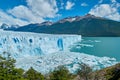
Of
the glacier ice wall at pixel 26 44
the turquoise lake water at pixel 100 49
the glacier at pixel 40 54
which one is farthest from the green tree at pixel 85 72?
the turquoise lake water at pixel 100 49

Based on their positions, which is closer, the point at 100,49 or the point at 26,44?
the point at 26,44

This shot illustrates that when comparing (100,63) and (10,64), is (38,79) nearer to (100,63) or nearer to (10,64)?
(10,64)

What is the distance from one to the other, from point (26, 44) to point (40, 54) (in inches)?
154

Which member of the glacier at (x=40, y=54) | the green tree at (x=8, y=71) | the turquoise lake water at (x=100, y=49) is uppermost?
the green tree at (x=8, y=71)

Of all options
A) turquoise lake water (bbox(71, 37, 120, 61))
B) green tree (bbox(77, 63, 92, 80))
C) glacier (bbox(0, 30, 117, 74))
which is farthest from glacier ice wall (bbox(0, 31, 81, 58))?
green tree (bbox(77, 63, 92, 80))

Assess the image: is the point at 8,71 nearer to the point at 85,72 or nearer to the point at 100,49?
the point at 85,72

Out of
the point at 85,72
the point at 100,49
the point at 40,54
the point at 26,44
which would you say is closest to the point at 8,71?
the point at 85,72

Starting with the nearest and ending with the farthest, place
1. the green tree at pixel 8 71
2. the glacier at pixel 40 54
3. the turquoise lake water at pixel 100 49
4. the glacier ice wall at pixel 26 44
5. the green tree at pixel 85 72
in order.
Answer: the green tree at pixel 8 71, the green tree at pixel 85 72, the glacier at pixel 40 54, the glacier ice wall at pixel 26 44, the turquoise lake water at pixel 100 49

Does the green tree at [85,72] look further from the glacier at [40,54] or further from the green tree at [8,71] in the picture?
the glacier at [40,54]

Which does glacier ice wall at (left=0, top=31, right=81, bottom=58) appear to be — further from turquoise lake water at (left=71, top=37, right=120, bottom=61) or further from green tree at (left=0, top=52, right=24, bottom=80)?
green tree at (left=0, top=52, right=24, bottom=80)

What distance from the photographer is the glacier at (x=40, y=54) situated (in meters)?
39.5

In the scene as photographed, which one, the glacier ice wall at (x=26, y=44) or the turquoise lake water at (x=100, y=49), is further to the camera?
the turquoise lake water at (x=100, y=49)

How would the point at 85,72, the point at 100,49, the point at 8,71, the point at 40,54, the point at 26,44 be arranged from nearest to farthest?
1. the point at 8,71
2. the point at 85,72
3. the point at 26,44
4. the point at 40,54
5. the point at 100,49

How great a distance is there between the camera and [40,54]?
51219mm
